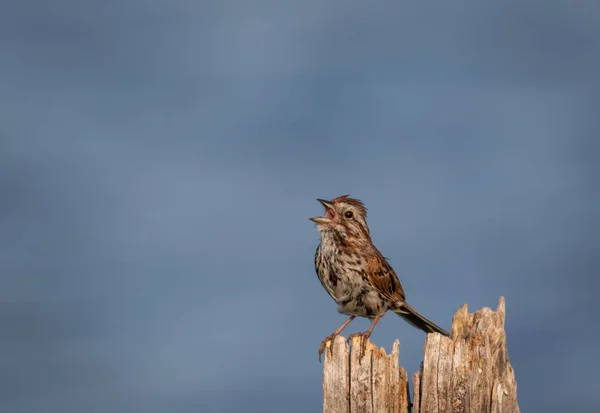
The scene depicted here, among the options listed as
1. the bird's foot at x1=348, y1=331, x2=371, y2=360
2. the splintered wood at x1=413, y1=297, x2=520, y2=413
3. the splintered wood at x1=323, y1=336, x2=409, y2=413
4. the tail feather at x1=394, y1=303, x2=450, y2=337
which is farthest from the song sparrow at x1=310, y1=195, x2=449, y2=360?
the splintered wood at x1=413, y1=297, x2=520, y2=413

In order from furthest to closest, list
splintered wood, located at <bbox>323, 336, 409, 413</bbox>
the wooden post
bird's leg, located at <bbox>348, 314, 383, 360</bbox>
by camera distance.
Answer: bird's leg, located at <bbox>348, 314, 383, 360</bbox>
splintered wood, located at <bbox>323, 336, 409, 413</bbox>
the wooden post

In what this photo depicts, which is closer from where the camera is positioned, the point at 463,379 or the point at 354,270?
the point at 463,379

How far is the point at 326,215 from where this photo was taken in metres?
12.7

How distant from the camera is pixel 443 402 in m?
8.77

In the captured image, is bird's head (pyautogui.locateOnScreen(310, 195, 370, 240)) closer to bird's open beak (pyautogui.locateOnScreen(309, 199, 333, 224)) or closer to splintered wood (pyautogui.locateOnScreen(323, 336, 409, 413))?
bird's open beak (pyautogui.locateOnScreen(309, 199, 333, 224))

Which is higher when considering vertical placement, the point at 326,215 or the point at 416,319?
the point at 326,215

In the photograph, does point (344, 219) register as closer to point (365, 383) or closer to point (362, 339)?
point (362, 339)

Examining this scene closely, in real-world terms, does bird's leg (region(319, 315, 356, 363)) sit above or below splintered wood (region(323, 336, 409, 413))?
above

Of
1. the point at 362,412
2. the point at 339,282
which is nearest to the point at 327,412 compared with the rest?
the point at 362,412

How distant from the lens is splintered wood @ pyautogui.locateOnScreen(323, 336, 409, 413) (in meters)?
8.89

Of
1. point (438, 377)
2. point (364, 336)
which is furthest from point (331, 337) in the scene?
point (438, 377)

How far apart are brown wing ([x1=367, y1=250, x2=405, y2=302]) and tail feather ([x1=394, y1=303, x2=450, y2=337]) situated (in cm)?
17

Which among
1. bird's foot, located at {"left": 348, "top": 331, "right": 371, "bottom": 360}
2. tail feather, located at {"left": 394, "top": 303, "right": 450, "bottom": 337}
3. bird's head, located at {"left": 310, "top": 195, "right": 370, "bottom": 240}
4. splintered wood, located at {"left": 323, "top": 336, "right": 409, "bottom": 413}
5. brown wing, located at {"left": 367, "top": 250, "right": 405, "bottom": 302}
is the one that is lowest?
splintered wood, located at {"left": 323, "top": 336, "right": 409, "bottom": 413}

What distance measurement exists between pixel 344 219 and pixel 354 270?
0.82m
